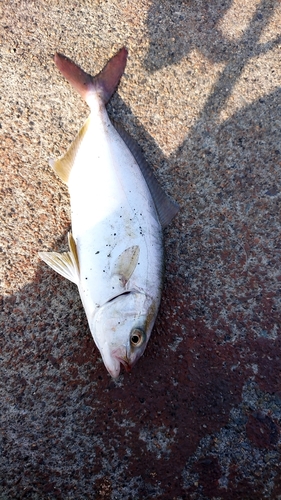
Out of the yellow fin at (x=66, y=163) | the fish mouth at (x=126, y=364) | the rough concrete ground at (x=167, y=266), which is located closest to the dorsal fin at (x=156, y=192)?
the rough concrete ground at (x=167, y=266)

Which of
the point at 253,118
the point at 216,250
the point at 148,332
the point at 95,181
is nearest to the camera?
the point at 148,332

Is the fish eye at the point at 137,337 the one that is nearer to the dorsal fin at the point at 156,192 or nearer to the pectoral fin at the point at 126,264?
the pectoral fin at the point at 126,264

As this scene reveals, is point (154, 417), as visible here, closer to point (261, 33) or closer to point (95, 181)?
point (95, 181)

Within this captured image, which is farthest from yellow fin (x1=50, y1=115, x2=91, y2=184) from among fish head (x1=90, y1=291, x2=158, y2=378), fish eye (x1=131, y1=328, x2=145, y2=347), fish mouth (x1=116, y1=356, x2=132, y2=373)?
fish mouth (x1=116, y1=356, x2=132, y2=373)

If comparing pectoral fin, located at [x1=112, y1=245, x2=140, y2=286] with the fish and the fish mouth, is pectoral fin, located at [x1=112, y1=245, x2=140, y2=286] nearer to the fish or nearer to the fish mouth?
the fish

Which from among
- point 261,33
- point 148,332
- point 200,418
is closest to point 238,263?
point 148,332

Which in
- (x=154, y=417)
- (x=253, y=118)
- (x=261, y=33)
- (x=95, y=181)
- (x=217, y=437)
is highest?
(x=261, y=33)

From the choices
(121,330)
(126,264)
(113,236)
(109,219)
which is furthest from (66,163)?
(121,330)
